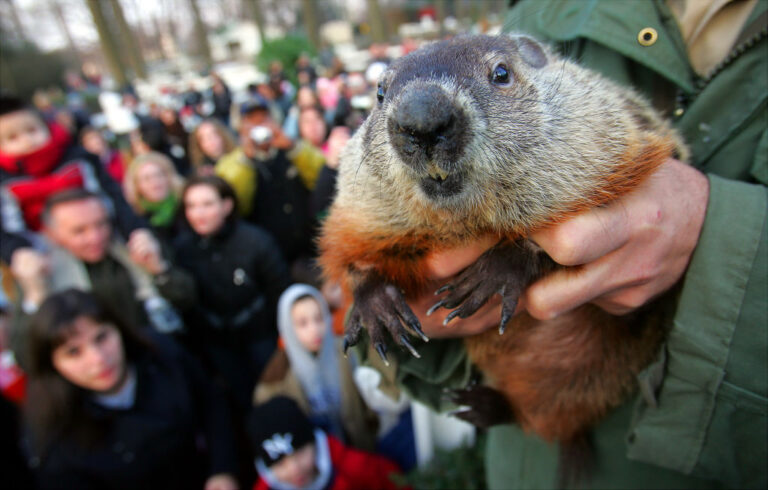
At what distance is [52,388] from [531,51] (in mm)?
3315

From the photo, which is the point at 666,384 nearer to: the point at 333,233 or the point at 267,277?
the point at 333,233

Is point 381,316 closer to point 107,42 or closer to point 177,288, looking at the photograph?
point 177,288

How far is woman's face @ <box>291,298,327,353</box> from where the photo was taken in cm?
378

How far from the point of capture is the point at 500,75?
1598 mm

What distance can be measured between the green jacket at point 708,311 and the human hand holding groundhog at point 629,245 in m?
0.06

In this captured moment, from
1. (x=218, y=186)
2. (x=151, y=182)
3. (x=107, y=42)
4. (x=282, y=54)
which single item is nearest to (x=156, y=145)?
(x=151, y=182)

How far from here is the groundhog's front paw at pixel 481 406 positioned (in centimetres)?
201

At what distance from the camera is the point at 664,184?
1.50m

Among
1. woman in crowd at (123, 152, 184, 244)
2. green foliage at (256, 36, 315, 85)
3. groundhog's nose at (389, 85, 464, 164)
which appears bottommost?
woman in crowd at (123, 152, 184, 244)

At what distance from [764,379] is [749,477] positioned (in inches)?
14.7

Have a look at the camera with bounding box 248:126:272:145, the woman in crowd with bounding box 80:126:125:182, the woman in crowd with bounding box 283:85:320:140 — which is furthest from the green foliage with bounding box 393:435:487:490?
the woman in crowd with bounding box 80:126:125:182

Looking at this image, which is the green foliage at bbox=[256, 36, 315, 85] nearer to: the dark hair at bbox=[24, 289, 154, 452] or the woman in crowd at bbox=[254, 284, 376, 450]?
the woman in crowd at bbox=[254, 284, 376, 450]

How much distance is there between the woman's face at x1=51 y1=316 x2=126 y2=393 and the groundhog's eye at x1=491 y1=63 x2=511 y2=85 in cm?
283

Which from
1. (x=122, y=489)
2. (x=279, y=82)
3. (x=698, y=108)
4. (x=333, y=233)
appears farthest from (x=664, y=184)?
(x=279, y=82)
